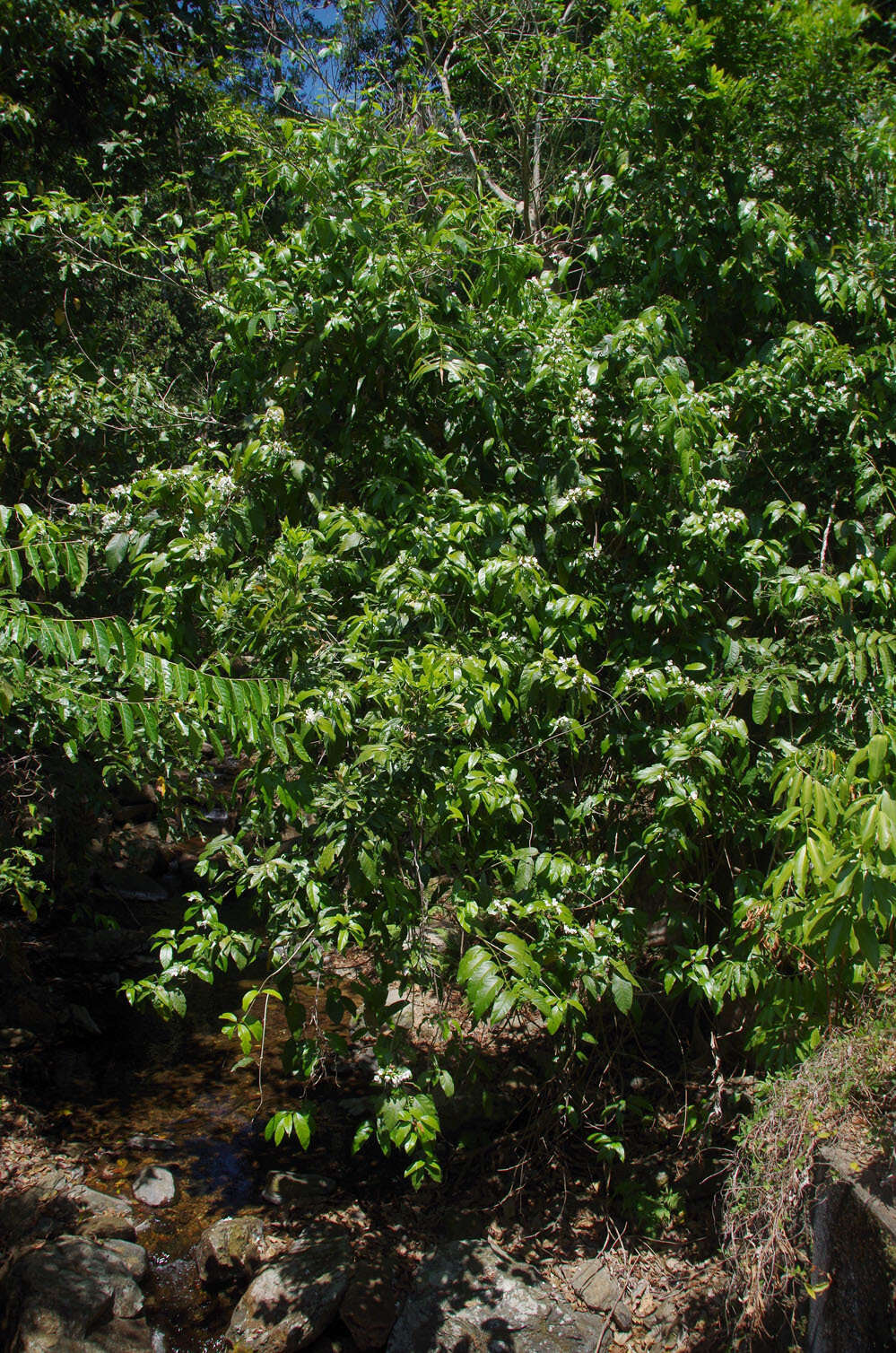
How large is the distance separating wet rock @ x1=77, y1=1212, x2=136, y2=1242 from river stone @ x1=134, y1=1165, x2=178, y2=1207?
14cm

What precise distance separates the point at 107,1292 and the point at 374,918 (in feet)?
7.32

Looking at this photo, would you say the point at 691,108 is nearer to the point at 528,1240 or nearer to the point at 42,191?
the point at 42,191

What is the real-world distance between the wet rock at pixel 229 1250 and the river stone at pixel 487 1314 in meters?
0.79

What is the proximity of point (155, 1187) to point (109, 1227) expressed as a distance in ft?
1.02

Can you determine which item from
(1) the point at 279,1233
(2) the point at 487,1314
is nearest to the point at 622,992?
(2) the point at 487,1314

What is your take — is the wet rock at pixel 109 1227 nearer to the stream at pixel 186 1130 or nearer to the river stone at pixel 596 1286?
the stream at pixel 186 1130

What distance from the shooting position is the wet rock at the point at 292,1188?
4.23 meters

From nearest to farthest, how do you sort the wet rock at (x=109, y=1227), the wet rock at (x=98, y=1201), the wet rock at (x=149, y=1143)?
the wet rock at (x=109, y=1227) → the wet rock at (x=98, y=1201) → the wet rock at (x=149, y=1143)

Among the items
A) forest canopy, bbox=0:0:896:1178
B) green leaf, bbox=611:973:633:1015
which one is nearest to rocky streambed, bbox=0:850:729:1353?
forest canopy, bbox=0:0:896:1178

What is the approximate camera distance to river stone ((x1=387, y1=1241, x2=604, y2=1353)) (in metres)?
3.21

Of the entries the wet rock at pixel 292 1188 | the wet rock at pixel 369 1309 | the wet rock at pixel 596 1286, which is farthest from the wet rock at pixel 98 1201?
the wet rock at pixel 596 1286

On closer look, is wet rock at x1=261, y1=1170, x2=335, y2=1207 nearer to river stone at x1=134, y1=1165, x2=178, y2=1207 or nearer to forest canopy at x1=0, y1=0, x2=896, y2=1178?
river stone at x1=134, y1=1165, x2=178, y2=1207

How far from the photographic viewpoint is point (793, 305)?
11.8 feet

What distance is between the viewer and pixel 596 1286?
11.4ft
